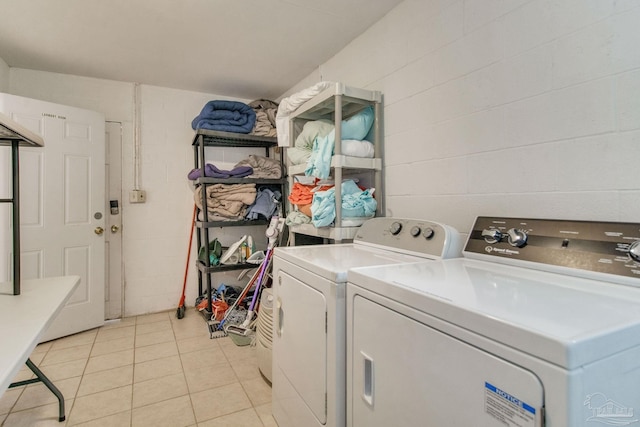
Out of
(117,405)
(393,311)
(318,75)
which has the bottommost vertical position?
(117,405)

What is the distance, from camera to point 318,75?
2.80 meters

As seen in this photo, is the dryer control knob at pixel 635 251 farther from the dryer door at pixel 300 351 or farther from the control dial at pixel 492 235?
the dryer door at pixel 300 351

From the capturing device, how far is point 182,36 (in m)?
2.28

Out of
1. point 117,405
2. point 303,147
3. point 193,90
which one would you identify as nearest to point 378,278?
point 303,147

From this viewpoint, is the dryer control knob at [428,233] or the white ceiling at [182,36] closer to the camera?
the dryer control knob at [428,233]

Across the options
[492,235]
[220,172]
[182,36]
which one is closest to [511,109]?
[492,235]

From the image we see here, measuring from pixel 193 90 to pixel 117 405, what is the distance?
2.84 m

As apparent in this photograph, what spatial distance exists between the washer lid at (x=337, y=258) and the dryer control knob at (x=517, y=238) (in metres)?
0.35

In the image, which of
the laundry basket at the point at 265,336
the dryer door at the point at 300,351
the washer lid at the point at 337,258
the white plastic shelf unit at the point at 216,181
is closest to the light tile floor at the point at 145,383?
the laundry basket at the point at 265,336

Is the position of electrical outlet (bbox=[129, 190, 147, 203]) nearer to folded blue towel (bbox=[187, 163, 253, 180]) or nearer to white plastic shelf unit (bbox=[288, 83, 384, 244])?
folded blue towel (bbox=[187, 163, 253, 180])

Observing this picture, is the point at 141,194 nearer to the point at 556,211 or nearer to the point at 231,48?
the point at 231,48

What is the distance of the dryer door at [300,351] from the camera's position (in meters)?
1.20

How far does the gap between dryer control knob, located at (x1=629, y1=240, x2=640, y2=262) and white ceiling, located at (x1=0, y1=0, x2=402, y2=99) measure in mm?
1715

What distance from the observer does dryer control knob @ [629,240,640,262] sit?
2.83ft
